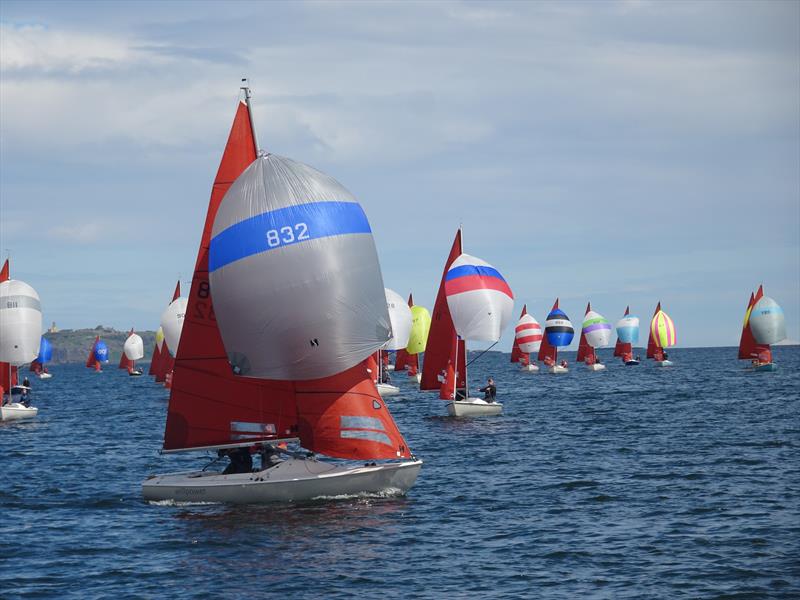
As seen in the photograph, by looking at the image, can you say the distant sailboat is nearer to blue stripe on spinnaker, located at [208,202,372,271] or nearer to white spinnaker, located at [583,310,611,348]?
blue stripe on spinnaker, located at [208,202,372,271]

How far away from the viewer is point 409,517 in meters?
28.7

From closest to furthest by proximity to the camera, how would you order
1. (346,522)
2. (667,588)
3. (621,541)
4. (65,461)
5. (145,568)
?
(667,588) → (145,568) → (621,541) → (346,522) → (65,461)

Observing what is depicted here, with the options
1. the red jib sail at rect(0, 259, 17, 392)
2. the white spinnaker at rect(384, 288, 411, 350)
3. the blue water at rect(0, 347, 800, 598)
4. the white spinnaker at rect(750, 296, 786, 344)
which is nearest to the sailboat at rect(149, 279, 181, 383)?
the white spinnaker at rect(384, 288, 411, 350)

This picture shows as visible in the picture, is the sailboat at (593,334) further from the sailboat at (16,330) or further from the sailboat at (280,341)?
the sailboat at (280,341)

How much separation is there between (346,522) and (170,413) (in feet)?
22.2

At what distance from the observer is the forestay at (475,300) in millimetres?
56500

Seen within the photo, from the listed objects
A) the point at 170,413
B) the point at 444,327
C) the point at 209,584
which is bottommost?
the point at 209,584

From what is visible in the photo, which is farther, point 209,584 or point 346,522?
point 346,522

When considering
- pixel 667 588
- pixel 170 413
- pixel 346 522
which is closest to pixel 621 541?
pixel 667 588

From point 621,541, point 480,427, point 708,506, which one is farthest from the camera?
point 480,427

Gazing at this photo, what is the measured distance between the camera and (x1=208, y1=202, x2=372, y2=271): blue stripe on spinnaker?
27.9 meters

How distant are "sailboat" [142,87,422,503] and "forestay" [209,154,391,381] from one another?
0.10 ft

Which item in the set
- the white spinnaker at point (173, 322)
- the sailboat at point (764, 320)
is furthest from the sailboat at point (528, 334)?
the white spinnaker at point (173, 322)

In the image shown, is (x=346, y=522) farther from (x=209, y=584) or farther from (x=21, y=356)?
(x=21, y=356)
